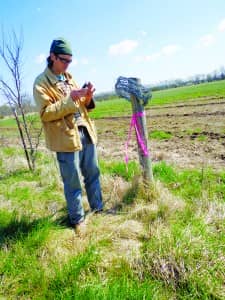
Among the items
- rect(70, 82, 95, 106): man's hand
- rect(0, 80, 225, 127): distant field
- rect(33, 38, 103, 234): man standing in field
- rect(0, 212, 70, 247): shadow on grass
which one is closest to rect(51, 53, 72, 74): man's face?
rect(33, 38, 103, 234): man standing in field

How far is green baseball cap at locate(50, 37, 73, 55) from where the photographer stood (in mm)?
2891

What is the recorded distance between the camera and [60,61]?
298cm

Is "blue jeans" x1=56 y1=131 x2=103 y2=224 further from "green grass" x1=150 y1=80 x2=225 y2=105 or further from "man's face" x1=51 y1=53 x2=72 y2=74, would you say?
"green grass" x1=150 y1=80 x2=225 y2=105

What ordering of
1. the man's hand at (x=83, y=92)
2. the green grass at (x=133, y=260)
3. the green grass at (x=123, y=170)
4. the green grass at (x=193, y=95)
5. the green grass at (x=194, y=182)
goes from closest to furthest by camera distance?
the green grass at (x=133, y=260) → the man's hand at (x=83, y=92) → the green grass at (x=194, y=182) → the green grass at (x=123, y=170) → the green grass at (x=193, y=95)

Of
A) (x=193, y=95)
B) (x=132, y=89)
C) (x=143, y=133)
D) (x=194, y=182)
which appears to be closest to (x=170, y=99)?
(x=193, y=95)

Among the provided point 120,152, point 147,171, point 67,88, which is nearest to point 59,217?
point 147,171

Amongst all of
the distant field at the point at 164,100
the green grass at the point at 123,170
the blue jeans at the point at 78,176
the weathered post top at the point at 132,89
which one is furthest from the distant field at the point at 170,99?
the blue jeans at the point at 78,176

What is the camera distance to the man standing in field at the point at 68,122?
9.52 feet

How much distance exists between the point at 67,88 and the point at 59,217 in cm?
161

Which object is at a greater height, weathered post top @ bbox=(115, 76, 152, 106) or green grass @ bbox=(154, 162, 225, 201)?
weathered post top @ bbox=(115, 76, 152, 106)

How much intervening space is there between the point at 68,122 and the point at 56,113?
0.77 feet

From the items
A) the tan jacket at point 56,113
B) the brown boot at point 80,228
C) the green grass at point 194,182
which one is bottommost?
the green grass at point 194,182

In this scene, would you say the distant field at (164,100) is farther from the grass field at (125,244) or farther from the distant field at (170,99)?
the grass field at (125,244)

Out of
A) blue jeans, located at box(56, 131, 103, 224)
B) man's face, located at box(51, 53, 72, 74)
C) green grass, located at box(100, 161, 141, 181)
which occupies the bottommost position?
green grass, located at box(100, 161, 141, 181)
